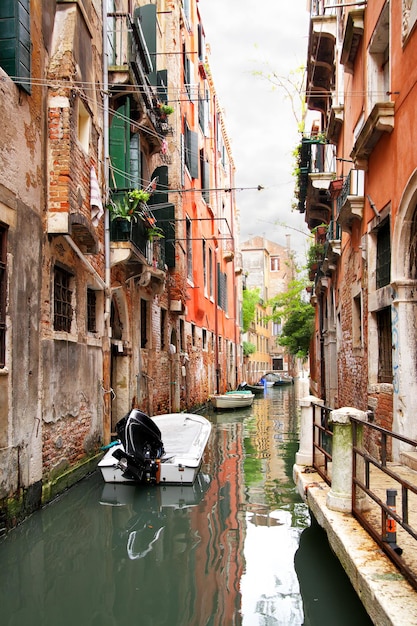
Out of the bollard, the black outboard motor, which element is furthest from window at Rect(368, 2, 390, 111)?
the bollard

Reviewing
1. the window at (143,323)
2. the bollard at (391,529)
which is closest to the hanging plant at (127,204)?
the window at (143,323)

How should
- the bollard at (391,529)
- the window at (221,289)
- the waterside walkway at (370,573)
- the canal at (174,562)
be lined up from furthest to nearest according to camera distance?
the window at (221,289) → the canal at (174,562) → the bollard at (391,529) → the waterside walkway at (370,573)

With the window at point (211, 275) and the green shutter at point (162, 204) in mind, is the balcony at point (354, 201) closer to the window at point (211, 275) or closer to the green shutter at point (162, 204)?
the green shutter at point (162, 204)

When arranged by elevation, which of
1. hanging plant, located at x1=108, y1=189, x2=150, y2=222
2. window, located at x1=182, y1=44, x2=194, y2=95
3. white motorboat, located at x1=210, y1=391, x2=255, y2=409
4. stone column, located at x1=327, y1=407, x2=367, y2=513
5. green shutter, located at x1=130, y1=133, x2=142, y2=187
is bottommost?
white motorboat, located at x1=210, y1=391, x2=255, y2=409

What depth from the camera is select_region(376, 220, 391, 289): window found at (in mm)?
7676

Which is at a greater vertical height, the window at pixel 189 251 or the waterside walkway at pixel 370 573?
the window at pixel 189 251

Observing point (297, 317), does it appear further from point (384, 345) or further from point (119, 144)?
point (384, 345)

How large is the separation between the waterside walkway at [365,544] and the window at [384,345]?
183 centimetres

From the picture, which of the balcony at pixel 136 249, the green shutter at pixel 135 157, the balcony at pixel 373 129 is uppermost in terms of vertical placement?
the green shutter at pixel 135 157

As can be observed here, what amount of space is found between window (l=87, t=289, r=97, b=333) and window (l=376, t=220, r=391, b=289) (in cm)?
436

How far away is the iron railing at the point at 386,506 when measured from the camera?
131 inches

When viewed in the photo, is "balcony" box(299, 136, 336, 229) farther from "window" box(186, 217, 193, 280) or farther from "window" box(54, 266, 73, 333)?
"window" box(54, 266, 73, 333)

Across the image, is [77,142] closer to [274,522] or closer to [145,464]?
[145,464]

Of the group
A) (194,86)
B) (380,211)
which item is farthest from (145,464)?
(194,86)
